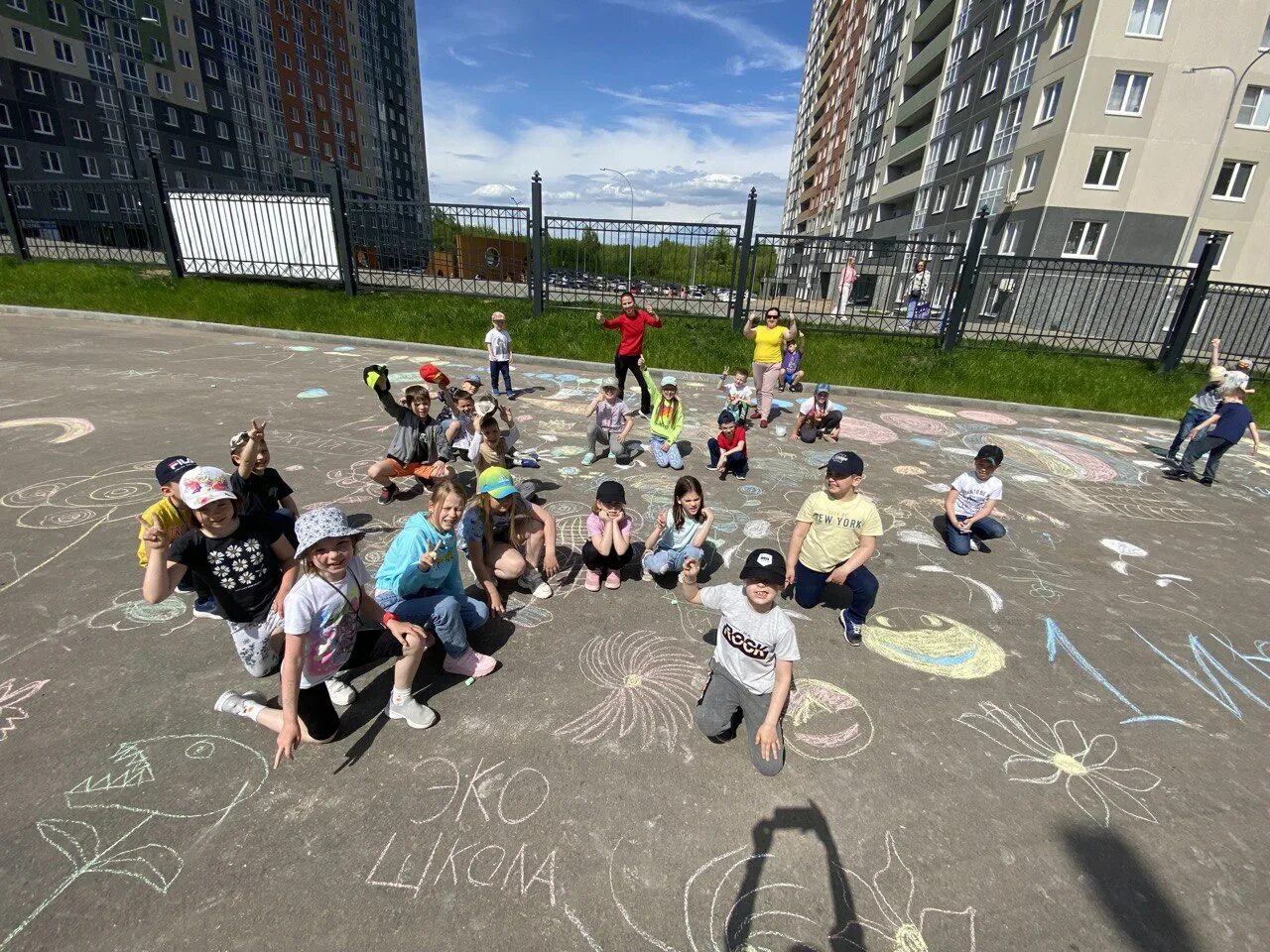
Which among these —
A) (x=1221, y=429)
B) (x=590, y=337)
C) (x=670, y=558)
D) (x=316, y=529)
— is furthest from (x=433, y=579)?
(x=590, y=337)

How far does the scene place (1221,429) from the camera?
7.32 metres

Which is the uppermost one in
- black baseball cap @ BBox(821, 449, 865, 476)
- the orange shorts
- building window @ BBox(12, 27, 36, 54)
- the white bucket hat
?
building window @ BBox(12, 27, 36, 54)

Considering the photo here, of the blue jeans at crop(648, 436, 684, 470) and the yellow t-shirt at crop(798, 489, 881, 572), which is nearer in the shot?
the yellow t-shirt at crop(798, 489, 881, 572)

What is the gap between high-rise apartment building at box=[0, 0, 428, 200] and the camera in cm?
3803

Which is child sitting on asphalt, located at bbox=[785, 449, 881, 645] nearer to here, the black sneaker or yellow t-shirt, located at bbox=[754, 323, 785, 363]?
the black sneaker

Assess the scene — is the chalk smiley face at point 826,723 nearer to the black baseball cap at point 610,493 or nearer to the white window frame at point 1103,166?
Answer: the black baseball cap at point 610,493

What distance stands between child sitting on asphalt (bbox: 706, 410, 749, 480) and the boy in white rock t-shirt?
7.75ft

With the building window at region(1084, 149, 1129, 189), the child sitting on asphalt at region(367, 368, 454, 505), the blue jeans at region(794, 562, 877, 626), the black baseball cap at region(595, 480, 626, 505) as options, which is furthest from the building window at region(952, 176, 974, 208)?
the black baseball cap at region(595, 480, 626, 505)

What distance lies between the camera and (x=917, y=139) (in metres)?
38.3

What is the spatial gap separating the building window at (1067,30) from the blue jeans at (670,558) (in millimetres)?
31115

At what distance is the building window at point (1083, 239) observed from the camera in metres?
23.2

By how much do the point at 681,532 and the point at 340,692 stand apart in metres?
2.55

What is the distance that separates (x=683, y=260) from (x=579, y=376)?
6.88 m

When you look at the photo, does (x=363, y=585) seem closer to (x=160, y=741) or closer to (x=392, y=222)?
(x=160, y=741)
